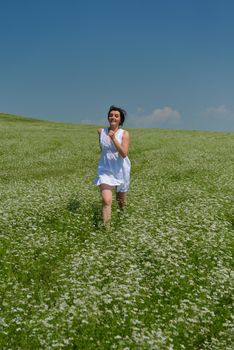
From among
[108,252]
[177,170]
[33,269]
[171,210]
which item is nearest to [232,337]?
[108,252]

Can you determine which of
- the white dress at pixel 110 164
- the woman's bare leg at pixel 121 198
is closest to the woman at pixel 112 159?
the white dress at pixel 110 164

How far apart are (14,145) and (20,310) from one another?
3642 cm

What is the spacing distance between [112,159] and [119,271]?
14.0 feet

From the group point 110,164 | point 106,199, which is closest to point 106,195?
point 106,199

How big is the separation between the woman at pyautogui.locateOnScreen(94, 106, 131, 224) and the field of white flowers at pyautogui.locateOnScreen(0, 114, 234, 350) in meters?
1.28

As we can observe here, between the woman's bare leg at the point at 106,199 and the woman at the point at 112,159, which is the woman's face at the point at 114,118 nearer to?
the woman at the point at 112,159

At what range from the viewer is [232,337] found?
879 centimetres

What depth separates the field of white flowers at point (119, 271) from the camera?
8724mm

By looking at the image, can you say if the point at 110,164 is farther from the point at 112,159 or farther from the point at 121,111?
the point at 121,111

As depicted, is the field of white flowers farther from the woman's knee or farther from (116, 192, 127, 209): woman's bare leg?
the woman's knee

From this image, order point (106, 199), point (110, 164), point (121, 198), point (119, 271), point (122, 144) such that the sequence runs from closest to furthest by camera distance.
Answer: point (119, 271), point (106, 199), point (122, 144), point (110, 164), point (121, 198)

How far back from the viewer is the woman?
541 inches

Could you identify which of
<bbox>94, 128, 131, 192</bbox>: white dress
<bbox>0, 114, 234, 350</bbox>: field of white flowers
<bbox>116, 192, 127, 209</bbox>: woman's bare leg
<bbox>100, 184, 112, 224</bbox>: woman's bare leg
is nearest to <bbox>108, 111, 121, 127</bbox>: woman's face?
<bbox>94, 128, 131, 192</bbox>: white dress

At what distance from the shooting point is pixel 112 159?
14.2 metres
